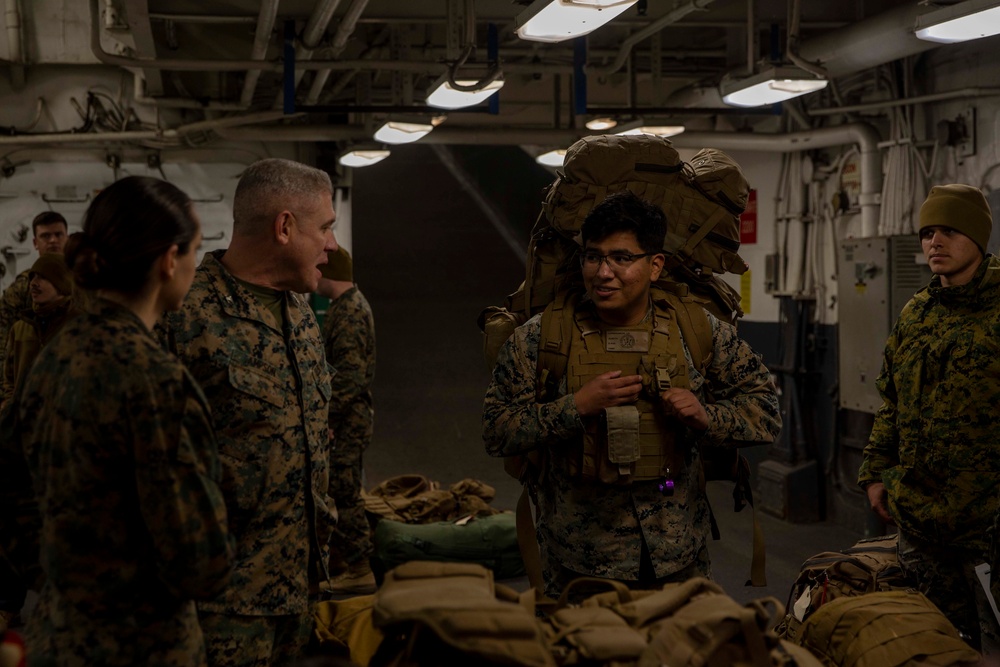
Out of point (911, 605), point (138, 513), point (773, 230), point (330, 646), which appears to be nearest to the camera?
point (138, 513)

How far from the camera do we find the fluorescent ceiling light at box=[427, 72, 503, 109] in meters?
5.40

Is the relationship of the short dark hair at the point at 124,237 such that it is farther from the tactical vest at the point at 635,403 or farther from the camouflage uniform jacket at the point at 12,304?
the camouflage uniform jacket at the point at 12,304

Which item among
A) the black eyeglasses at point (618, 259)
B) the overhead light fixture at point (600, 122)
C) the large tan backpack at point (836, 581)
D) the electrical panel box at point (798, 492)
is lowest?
the electrical panel box at point (798, 492)

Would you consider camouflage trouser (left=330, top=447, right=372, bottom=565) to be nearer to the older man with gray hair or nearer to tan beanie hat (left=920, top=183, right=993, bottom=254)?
the older man with gray hair

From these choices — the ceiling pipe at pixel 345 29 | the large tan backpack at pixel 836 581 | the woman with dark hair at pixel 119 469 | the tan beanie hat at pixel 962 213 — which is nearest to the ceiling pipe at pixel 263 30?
the ceiling pipe at pixel 345 29

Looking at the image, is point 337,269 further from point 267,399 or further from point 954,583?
point 954,583

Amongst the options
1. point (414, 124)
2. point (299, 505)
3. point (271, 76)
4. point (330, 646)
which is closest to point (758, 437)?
point (299, 505)

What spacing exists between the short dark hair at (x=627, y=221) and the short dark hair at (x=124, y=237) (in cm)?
145

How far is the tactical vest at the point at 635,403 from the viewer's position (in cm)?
291

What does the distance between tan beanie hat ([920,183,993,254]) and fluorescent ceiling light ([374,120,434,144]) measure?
13.2ft

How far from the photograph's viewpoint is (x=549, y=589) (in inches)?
124

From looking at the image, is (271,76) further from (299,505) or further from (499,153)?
(499,153)

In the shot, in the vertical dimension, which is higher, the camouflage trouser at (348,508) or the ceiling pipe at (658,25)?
the ceiling pipe at (658,25)

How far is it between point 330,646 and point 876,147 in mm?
5160
